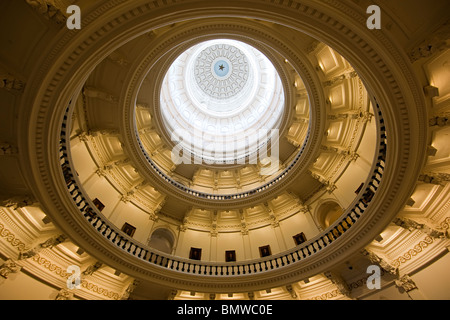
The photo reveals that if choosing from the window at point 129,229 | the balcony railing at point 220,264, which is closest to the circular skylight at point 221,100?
the window at point 129,229

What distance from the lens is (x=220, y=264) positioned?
44.4 feet

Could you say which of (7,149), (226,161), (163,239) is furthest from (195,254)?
(7,149)

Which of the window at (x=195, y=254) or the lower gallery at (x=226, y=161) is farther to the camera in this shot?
the window at (x=195, y=254)

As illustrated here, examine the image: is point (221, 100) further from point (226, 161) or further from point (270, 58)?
point (270, 58)

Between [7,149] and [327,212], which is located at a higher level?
[327,212]

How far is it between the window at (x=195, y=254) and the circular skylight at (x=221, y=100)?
24.8ft

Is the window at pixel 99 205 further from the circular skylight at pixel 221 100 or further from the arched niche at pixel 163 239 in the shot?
the circular skylight at pixel 221 100

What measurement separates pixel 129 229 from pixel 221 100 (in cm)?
1690

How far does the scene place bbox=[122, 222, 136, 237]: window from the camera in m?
15.0

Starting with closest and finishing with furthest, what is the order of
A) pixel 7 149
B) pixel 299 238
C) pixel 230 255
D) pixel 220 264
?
pixel 7 149, pixel 220 264, pixel 299 238, pixel 230 255

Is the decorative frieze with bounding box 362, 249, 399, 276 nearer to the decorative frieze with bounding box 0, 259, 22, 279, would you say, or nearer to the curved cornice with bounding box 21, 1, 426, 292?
the curved cornice with bounding box 21, 1, 426, 292

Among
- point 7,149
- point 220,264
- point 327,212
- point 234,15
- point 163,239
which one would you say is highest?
point 327,212

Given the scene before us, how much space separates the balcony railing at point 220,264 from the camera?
33.6 ft
